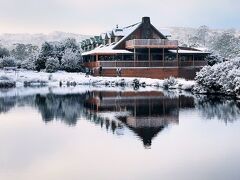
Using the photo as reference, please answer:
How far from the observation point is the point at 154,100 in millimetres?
48375

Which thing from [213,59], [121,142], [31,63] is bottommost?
[121,142]

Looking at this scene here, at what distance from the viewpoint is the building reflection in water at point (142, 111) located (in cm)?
2953

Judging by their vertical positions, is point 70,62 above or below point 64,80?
above

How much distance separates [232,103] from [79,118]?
55.8 feet

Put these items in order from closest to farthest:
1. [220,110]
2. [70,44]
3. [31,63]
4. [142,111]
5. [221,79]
A: 1. [142,111]
2. [220,110]
3. [221,79]
4. [31,63]
5. [70,44]

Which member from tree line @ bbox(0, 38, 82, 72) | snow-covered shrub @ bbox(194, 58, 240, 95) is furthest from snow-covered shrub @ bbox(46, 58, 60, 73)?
snow-covered shrub @ bbox(194, 58, 240, 95)

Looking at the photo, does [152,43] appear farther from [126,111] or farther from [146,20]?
[126,111]

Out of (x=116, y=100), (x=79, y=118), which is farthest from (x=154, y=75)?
(x=79, y=118)

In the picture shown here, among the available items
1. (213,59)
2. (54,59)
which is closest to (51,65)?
(54,59)

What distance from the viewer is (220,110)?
3972 cm

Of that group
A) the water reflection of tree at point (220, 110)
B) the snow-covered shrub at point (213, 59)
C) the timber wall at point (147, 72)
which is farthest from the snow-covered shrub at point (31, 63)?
the water reflection of tree at point (220, 110)

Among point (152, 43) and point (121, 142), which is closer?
point (121, 142)

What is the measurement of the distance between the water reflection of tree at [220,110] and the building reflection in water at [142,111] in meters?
1.61

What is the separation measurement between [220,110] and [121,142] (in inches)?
674
